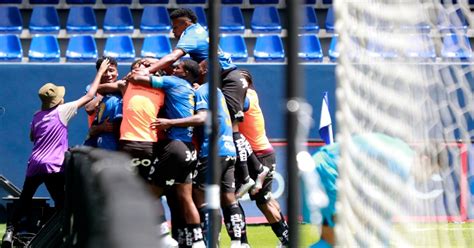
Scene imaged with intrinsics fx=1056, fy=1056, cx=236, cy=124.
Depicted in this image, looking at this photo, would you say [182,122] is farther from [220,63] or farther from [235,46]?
[235,46]

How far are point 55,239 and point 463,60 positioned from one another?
240cm

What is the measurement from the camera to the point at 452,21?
4328mm

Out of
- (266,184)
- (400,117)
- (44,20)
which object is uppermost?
(44,20)

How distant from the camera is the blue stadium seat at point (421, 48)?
360 centimetres

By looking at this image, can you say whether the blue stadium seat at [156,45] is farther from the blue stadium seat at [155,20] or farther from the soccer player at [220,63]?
the soccer player at [220,63]

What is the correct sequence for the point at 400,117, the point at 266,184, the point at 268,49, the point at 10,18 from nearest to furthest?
the point at 400,117 < the point at 266,184 < the point at 268,49 < the point at 10,18

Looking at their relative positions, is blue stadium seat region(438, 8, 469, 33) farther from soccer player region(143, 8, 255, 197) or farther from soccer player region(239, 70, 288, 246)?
soccer player region(239, 70, 288, 246)

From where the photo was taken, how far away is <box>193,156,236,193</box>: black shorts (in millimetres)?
9164

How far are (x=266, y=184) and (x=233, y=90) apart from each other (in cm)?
121

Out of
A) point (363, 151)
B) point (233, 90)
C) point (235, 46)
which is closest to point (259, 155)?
point (233, 90)

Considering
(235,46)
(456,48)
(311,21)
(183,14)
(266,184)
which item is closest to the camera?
(456,48)

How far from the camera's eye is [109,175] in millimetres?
2535

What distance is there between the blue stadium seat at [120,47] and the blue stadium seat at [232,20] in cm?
185

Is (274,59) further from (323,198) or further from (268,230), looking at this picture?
(323,198)
